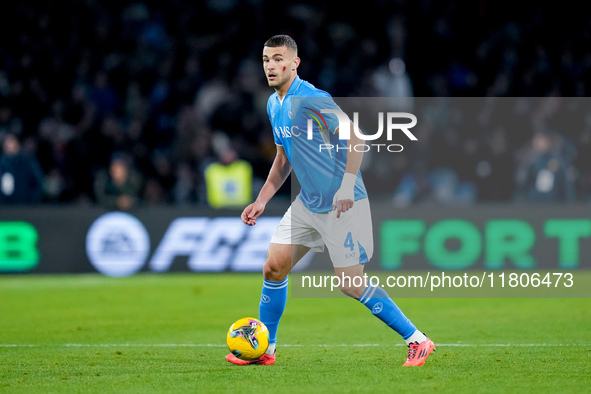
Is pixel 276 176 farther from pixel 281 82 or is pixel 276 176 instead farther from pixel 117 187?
pixel 117 187

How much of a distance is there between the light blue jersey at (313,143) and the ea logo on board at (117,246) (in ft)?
24.8

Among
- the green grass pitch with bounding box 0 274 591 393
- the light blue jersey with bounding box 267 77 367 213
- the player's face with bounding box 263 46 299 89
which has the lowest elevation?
the green grass pitch with bounding box 0 274 591 393

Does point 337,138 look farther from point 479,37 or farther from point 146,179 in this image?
point 479,37

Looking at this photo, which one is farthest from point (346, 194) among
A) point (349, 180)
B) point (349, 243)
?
point (349, 243)

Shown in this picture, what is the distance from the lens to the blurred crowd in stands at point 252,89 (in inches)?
612

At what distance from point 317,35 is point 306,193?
13.1 m

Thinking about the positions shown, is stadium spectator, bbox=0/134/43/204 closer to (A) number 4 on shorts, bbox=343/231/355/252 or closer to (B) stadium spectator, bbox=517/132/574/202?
(B) stadium spectator, bbox=517/132/574/202

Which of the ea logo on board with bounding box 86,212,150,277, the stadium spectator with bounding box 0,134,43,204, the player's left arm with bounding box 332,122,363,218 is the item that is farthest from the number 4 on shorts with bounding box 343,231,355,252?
the stadium spectator with bounding box 0,134,43,204

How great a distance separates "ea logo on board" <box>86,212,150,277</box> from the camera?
13.6 meters

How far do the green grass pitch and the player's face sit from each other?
6.41ft

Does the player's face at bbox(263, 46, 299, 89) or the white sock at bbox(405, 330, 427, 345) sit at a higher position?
the player's face at bbox(263, 46, 299, 89)

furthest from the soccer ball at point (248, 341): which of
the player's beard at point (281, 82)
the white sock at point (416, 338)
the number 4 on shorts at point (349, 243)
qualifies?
the player's beard at point (281, 82)

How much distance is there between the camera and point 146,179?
53.6 feet

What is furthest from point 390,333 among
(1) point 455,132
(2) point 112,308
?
(1) point 455,132
